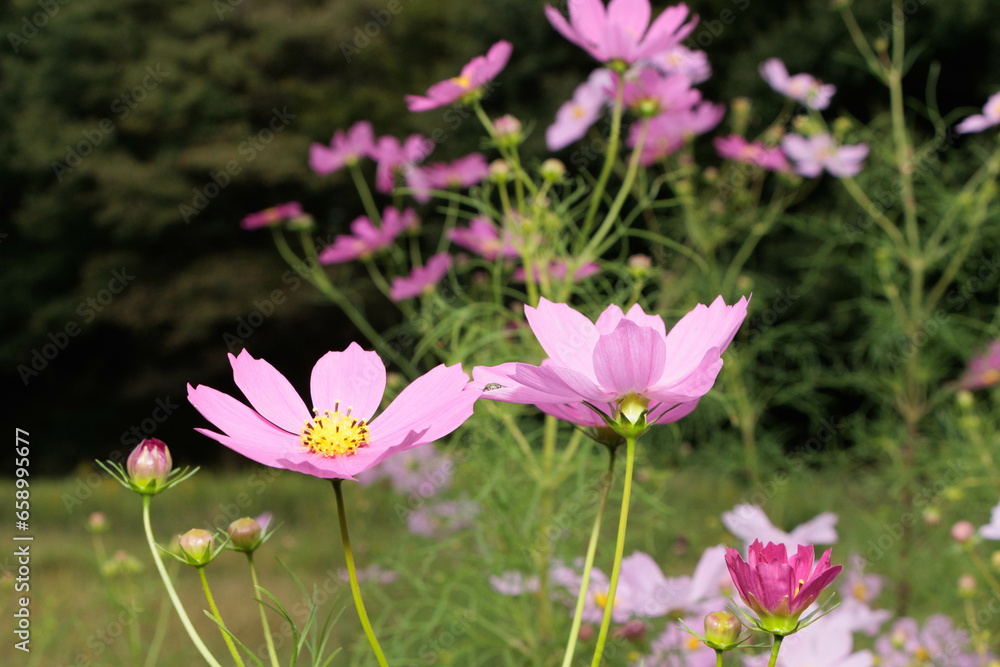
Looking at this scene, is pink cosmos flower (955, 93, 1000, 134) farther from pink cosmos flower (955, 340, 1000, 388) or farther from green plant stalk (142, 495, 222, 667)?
green plant stalk (142, 495, 222, 667)

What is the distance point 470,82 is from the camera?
2.98ft

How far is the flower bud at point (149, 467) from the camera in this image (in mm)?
406

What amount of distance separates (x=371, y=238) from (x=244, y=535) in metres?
1.09

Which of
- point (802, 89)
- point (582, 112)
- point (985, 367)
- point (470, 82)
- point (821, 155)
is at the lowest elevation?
point (985, 367)

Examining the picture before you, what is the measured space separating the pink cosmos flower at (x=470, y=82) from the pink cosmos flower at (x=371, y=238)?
0.49 metres

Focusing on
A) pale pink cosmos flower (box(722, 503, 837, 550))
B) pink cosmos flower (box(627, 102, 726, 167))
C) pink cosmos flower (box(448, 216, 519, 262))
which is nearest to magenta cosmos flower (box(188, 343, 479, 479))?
pale pink cosmos flower (box(722, 503, 837, 550))

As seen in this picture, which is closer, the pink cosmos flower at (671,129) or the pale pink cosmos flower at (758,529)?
the pale pink cosmos flower at (758,529)

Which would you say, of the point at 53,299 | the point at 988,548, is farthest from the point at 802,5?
the point at 53,299

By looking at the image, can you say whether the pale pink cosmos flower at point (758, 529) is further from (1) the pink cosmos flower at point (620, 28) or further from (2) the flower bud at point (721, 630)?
(1) the pink cosmos flower at point (620, 28)

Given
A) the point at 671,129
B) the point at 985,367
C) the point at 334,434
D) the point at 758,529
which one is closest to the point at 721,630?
the point at 334,434

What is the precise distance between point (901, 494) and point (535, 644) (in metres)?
1.18

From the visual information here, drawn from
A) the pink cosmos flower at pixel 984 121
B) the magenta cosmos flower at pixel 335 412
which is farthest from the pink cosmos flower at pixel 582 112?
the magenta cosmos flower at pixel 335 412

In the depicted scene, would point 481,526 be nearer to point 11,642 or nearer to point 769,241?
point 11,642

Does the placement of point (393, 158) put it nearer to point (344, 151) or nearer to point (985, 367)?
point (344, 151)
